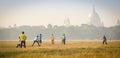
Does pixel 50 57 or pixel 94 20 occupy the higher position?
pixel 94 20

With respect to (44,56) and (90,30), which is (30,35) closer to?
(90,30)

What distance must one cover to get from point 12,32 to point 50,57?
39986 mm

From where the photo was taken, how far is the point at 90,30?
219 ft

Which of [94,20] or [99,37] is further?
[94,20]

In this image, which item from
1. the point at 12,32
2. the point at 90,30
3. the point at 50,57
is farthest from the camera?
the point at 90,30

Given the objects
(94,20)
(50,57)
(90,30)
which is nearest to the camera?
(50,57)

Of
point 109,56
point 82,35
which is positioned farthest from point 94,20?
point 109,56

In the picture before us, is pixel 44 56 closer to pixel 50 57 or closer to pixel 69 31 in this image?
pixel 50 57

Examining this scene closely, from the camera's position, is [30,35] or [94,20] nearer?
[30,35]

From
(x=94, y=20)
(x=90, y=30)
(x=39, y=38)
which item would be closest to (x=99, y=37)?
(x=90, y=30)

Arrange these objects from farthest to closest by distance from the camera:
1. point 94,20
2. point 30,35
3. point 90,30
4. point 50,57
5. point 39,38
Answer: point 94,20, point 90,30, point 30,35, point 39,38, point 50,57

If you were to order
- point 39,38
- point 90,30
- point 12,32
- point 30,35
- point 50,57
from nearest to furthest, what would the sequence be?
A: point 50,57, point 39,38, point 12,32, point 30,35, point 90,30

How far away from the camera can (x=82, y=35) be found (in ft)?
225

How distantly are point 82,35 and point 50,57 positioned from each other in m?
57.6
